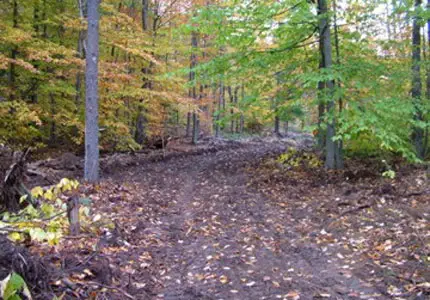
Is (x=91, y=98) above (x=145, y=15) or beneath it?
beneath

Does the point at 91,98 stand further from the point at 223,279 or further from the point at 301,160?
the point at 301,160

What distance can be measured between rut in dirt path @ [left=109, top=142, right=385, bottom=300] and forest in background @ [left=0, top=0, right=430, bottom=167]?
2.98 metres

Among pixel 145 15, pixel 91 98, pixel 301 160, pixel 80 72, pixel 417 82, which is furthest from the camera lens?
pixel 145 15

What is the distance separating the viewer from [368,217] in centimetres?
647

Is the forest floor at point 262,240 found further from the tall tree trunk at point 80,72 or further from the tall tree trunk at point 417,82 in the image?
the tall tree trunk at point 80,72

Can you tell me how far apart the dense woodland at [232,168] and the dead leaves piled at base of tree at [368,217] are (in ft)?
0.12

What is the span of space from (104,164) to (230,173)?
4586 millimetres

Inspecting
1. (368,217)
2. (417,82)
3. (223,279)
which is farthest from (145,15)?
(223,279)

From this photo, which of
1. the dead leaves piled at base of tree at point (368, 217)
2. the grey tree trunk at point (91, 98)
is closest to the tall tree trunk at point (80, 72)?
the grey tree trunk at point (91, 98)

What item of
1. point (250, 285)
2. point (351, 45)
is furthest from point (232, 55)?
point (250, 285)

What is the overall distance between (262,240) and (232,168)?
742 centimetres

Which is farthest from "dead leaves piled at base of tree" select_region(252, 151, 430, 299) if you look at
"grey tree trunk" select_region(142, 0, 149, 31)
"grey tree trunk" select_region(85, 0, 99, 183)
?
"grey tree trunk" select_region(142, 0, 149, 31)

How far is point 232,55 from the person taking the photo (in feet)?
35.3

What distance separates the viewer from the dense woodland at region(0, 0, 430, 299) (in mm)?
4211
